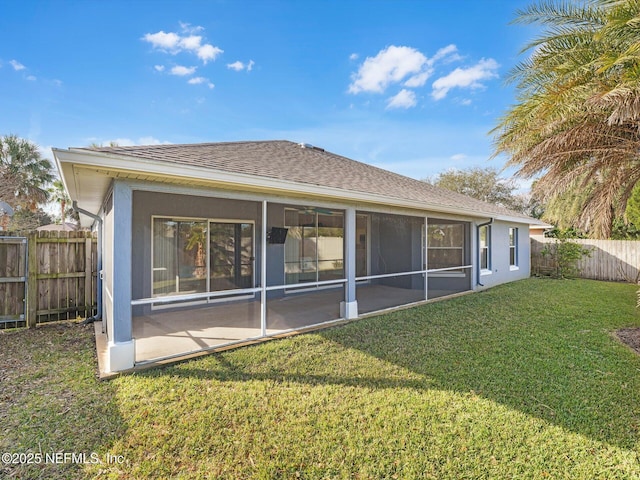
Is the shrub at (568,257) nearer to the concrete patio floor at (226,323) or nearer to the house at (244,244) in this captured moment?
the house at (244,244)

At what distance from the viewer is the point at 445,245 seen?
1018cm

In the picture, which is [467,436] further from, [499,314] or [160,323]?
[160,323]

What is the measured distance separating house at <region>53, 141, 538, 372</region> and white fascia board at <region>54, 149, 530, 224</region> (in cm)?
2

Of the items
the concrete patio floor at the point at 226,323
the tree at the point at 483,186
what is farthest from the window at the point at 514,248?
the tree at the point at 483,186

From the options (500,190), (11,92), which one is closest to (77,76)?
(11,92)

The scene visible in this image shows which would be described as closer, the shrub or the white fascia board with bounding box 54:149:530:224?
the white fascia board with bounding box 54:149:530:224

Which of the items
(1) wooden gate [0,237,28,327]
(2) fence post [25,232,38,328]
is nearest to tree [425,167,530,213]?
(2) fence post [25,232,38,328]

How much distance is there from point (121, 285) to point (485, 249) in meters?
11.0

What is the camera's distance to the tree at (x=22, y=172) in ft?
58.4

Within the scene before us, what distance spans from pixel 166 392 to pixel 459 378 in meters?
3.42

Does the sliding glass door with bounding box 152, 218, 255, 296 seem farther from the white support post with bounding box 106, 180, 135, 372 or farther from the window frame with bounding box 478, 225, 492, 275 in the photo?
the window frame with bounding box 478, 225, 492, 275

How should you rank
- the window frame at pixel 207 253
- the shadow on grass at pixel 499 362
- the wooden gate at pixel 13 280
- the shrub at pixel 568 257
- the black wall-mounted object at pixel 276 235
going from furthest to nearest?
the shrub at pixel 568 257 < the black wall-mounted object at pixel 276 235 < the window frame at pixel 207 253 < the wooden gate at pixel 13 280 < the shadow on grass at pixel 499 362

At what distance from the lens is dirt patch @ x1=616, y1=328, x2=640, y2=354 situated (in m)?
5.22

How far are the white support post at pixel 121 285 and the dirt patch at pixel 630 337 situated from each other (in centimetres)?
743
